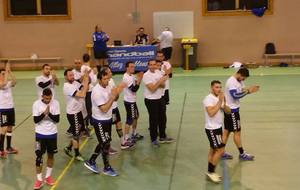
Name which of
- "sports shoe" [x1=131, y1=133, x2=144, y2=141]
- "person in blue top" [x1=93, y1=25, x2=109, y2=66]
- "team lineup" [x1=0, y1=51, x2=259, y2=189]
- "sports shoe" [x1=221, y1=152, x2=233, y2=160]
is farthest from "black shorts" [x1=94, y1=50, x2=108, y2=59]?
"sports shoe" [x1=221, y1=152, x2=233, y2=160]

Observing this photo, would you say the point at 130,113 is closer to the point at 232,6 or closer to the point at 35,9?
the point at 232,6

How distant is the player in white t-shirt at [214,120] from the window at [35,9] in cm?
1536

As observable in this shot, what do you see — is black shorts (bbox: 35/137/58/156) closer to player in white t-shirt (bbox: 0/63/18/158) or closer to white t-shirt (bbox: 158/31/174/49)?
player in white t-shirt (bbox: 0/63/18/158)

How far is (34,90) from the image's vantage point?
1845cm

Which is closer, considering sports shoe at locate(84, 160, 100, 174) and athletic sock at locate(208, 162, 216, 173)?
athletic sock at locate(208, 162, 216, 173)

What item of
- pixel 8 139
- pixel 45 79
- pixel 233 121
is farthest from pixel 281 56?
pixel 8 139

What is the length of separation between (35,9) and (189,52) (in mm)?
7340

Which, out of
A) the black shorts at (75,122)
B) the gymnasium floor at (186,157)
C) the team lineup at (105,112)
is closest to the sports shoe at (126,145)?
the team lineup at (105,112)

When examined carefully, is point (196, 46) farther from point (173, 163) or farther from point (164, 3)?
point (173, 163)

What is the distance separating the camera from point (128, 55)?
2162cm

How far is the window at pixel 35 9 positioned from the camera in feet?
75.2

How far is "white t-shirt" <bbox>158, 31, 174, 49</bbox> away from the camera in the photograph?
21.3m

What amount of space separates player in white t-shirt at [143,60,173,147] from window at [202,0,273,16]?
39.7 ft

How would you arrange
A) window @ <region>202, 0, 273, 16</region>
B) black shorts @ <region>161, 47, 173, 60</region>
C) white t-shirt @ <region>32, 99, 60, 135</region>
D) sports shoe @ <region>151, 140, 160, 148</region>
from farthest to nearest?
window @ <region>202, 0, 273, 16</region> < black shorts @ <region>161, 47, 173, 60</region> < sports shoe @ <region>151, 140, 160, 148</region> < white t-shirt @ <region>32, 99, 60, 135</region>
